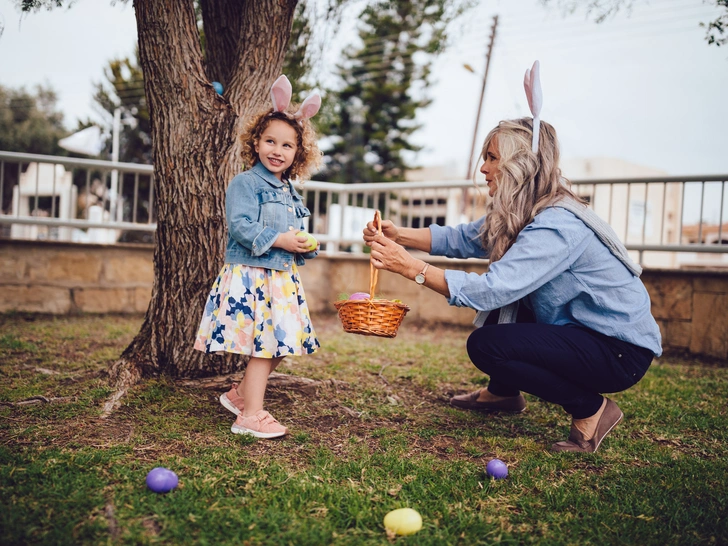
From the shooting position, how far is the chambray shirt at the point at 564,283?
248 cm

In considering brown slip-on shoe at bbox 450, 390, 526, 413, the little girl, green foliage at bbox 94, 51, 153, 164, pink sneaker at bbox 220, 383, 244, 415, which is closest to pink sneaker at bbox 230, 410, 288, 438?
the little girl

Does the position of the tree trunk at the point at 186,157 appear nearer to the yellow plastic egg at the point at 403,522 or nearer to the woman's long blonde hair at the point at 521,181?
the woman's long blonde hair at the point at 521,181

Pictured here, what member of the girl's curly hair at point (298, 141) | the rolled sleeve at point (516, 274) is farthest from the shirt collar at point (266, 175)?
the rolled sleeve at point (516, 274)

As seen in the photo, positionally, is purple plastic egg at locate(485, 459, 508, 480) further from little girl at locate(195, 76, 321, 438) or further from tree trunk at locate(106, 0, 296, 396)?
tree trunk at locate(106, 0, 296, 396)

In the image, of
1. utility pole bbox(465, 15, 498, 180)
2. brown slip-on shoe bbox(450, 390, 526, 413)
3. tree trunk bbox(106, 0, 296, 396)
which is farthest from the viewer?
utility pole bbox(465, 15, 498, 180)

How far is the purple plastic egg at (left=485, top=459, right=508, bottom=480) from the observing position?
2320 mm

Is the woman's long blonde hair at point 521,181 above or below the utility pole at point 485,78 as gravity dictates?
below

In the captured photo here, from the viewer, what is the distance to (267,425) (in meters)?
2.65

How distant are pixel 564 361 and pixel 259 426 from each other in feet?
4.61

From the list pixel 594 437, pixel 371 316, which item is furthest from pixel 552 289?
pixel 371 316

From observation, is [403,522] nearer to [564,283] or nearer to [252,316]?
[252,316]

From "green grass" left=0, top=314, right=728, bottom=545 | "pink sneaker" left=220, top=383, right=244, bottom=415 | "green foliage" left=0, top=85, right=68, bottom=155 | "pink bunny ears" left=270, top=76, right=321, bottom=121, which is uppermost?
"green foliage" left=0, top=85, right=68, bottom=155

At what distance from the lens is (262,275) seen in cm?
272

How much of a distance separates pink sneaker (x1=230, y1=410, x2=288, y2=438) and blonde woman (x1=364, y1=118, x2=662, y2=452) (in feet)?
2.88
